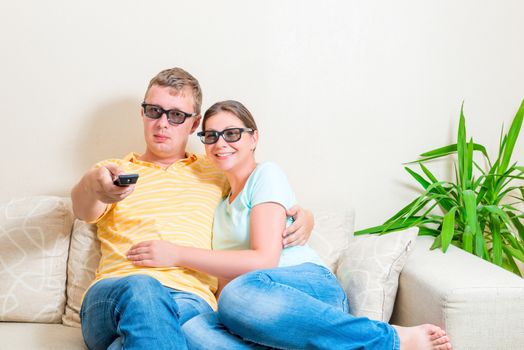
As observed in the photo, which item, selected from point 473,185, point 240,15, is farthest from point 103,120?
point 473,185

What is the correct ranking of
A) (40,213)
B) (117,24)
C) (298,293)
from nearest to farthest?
(298,293) < (40,213) < (117,24)

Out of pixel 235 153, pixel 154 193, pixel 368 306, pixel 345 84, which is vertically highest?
pixel 345 84

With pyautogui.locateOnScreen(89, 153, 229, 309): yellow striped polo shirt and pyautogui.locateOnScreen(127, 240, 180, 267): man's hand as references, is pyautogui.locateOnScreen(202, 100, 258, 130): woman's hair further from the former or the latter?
pyautogui.locateOnScreen(127, 240, 180, 267): man's hand

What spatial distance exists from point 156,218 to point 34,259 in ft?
1.81

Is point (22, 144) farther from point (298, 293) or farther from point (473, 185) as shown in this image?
point (473, 185)

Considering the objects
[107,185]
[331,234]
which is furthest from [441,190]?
[107,185]

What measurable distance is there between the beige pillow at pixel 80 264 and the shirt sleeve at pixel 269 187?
2.23ft

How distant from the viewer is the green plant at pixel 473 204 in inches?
94.7

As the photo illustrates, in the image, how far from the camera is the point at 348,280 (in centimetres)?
214

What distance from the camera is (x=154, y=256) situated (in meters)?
1.93

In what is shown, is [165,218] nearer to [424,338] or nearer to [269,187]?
[269,187]

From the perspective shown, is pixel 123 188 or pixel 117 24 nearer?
pixel 123 188

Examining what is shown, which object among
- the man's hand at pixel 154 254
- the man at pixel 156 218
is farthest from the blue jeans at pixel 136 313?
the man's hand at pixel 154 254

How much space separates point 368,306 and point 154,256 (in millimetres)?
740
